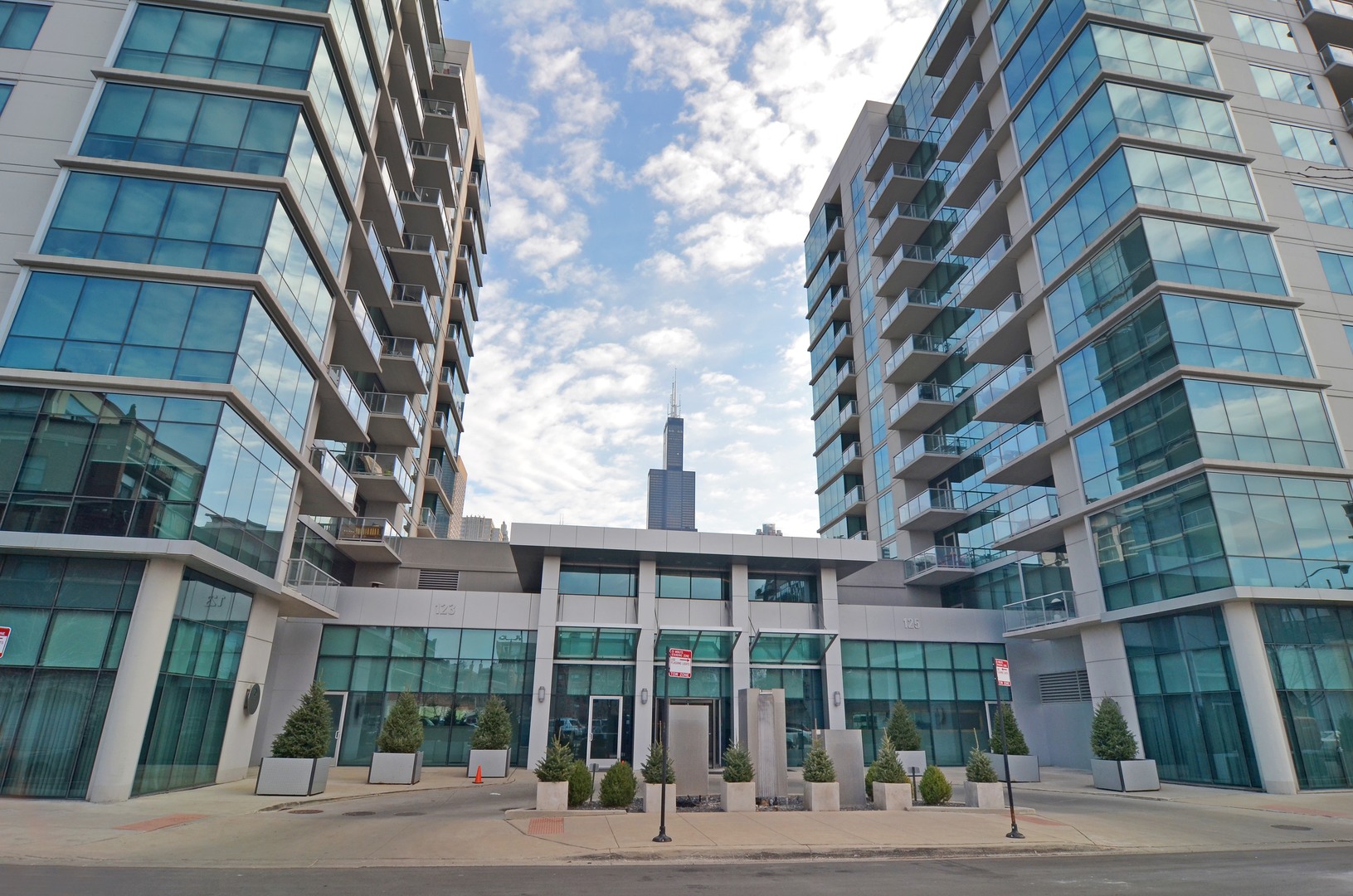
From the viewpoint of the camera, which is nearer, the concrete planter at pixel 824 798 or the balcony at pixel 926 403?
the concrete planter at pixel 824 798

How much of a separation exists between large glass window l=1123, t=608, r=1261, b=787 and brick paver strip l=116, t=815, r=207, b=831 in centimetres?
2737

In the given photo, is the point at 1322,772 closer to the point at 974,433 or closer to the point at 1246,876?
the point at 1246,876

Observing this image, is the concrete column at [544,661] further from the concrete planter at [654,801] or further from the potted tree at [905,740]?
the potted tree at [905,740]

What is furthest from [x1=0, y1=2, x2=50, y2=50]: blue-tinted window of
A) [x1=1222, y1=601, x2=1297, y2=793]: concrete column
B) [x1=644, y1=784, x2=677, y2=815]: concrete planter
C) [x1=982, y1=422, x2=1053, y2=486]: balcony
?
[x1=1222, y1=601, x2=1297, y2=793]: concrete column

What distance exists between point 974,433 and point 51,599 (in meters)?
39.3

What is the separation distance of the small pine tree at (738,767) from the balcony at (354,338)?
69.1ft

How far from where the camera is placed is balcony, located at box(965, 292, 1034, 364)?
33.8m

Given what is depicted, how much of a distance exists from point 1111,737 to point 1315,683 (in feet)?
20.0

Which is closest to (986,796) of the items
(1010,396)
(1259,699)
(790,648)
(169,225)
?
(1259,699)

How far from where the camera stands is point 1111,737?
2291cm

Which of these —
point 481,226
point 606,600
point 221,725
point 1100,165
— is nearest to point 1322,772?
point 1100,165

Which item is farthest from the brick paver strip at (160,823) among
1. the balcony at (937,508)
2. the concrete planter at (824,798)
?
the balcony at (937,508)

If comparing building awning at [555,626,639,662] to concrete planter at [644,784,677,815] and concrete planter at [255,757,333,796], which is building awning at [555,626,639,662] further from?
concrete planter at [644,784,677,815]

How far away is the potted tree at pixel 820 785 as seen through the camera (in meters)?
17.6
